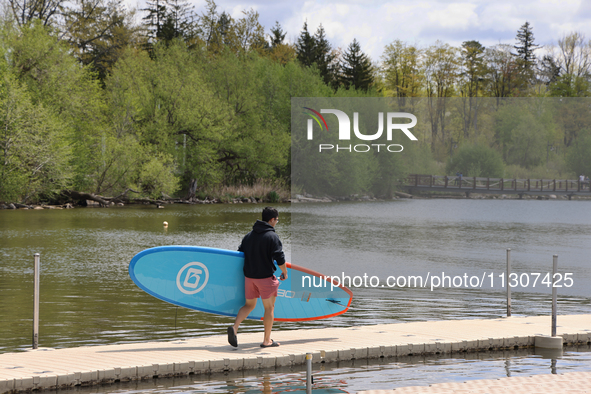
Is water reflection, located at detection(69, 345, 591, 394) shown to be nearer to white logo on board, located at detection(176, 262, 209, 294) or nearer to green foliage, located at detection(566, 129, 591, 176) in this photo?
white logo on board, located at detection(176, 262, 209, 294)

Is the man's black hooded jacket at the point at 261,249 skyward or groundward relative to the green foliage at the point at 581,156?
groundward

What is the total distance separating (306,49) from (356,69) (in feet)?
18.4

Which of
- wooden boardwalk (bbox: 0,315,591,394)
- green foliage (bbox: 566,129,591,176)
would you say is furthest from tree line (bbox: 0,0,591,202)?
wooden boardwalk (bbox: 0,315,591,394)

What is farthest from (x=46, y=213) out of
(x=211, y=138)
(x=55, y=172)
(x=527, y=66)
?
(x=527, y=66)

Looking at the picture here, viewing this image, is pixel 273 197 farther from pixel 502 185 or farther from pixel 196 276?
pixel 196 276

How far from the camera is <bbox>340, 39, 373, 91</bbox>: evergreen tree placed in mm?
63688

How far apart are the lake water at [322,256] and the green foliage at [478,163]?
2663mm

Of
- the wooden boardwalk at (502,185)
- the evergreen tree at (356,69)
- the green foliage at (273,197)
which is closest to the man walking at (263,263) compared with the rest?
the wooden boardwalk at (502,185)

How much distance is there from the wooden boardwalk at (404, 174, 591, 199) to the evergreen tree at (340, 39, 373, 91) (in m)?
24.7

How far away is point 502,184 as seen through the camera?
40.4m

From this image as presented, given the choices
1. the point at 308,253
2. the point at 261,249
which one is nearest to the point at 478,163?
the point at 308,253

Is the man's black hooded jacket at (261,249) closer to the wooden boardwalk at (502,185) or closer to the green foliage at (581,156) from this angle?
the wooden boardwalk at (502,185)

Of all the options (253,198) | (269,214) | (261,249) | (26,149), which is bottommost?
(253,198)

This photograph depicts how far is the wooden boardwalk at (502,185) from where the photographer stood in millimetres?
39250
